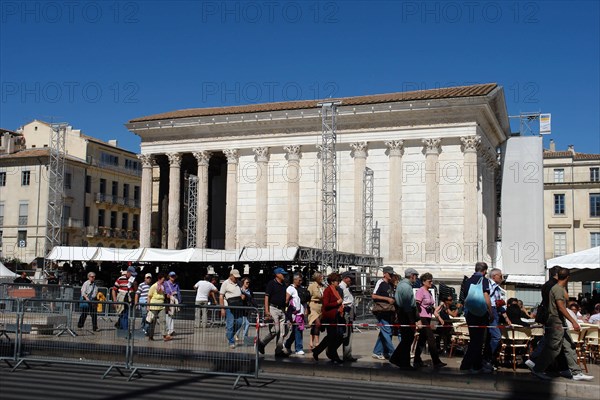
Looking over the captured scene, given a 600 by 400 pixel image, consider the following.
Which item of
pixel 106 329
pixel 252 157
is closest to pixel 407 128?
pixel 252 157

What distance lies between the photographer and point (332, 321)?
11891 millimetres

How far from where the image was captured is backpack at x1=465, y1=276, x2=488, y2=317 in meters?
10.7

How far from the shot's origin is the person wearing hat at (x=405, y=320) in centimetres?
1103

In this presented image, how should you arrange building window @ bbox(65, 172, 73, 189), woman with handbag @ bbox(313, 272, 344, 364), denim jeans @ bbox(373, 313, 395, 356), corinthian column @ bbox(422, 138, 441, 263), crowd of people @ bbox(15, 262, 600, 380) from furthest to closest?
building window @ bbox(65, 172, 73, 189)
corinthian column @ bbox(422, 138, 441, 263)
denim jeans @ bbox(373, 313, 395, 356)
woman with handbag @ bbox(313, 272, 344, 364)
crowd of people @ bbox(15, 262, 600, 380)

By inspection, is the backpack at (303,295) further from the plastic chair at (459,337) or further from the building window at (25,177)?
the building window at (25,177)

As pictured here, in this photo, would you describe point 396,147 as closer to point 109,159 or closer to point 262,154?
point 262,154

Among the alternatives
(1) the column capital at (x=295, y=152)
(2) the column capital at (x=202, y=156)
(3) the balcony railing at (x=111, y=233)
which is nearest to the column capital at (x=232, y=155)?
(2) the column capital at (x=202, y=156)

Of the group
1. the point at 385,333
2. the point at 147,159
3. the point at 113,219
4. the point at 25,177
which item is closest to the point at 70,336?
the point at 385,333

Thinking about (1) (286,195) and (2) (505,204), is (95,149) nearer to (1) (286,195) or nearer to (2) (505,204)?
(1) (286,195)

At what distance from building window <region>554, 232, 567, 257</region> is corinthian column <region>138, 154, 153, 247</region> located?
110 feet

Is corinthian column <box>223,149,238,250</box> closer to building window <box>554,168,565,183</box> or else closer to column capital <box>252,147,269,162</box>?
column capital <box>252,147,269,162</box>

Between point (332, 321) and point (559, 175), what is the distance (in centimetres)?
5202

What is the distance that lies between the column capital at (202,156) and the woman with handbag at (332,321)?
29.5m

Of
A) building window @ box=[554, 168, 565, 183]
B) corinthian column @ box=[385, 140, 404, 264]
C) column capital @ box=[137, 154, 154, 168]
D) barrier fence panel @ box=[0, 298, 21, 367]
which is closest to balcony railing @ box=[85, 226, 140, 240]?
column capital @ box=[137, 154, 154, 168]
